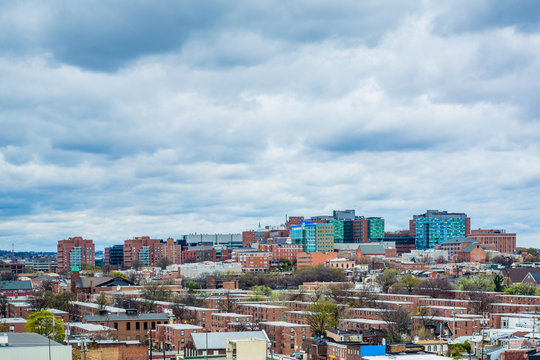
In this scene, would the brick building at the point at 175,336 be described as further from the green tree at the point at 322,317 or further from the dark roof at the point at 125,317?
the green tree at the point at 322,317

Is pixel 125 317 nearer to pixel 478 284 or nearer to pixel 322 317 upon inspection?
pixel 322 317

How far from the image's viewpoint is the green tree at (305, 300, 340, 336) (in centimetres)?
8631

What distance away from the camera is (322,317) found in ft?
287

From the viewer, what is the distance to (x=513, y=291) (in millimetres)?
109312

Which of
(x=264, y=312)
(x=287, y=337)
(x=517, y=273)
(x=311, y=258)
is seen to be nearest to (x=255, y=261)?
(x=311, y=258)

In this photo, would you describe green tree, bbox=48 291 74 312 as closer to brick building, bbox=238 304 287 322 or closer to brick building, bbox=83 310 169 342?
brick building, bbox=83 310 169 342

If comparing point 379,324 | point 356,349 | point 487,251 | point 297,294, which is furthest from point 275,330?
point 487,251

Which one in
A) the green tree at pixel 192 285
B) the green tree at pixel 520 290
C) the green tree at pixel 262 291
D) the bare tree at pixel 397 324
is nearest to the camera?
the bare tree at pixel 397 324

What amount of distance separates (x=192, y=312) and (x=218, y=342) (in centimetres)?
3121

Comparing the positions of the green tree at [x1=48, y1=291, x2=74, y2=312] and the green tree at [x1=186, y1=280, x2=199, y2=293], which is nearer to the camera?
the green tree at [x1=48, y1=291, x2=74, y2=312]

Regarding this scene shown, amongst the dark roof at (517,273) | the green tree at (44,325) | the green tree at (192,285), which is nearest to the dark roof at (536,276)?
the dark roof at (517,273)

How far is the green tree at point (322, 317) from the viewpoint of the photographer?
3398 inches

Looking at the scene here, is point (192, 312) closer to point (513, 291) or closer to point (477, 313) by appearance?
point (477, 313)

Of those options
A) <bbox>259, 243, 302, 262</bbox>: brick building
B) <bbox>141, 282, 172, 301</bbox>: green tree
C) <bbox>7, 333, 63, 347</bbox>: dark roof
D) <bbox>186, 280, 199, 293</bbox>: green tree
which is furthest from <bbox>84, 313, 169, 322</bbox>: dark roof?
<bbox>259, 243, 302, 262</bbox>: brick building
